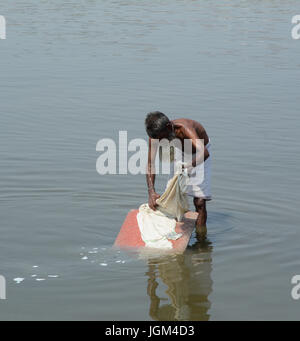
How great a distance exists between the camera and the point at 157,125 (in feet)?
23.4

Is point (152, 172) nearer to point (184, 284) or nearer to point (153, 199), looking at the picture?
point (153, 199)

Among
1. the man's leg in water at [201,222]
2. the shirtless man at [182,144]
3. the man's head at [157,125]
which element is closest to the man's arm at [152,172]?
the shirtless man at [182,144]

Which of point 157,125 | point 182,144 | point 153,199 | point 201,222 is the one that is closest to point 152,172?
point 153,199

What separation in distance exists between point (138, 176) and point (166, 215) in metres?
2.42

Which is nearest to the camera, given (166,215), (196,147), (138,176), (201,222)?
(196,147)

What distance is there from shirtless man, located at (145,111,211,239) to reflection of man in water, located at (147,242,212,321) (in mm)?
419

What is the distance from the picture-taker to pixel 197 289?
6883 millimetres

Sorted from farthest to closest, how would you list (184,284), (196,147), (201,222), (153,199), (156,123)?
(201,222) → (153,199) → (196,147) → (156,123) → (184,284)

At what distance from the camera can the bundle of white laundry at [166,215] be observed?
295 inches

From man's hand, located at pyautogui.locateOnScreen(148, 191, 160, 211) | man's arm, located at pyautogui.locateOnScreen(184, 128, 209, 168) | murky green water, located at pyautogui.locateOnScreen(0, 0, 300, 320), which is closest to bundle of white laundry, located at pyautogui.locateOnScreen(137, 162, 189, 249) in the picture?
man's hand, located at pyautogui.locateOnScreen(148, 191, 160, 211)

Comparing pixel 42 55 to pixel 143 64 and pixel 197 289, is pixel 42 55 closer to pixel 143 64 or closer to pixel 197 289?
pixel 143 64

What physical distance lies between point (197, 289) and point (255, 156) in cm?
439

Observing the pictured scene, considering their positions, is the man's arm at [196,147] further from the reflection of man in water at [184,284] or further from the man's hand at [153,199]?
the reflection of man in water at [184,284]
